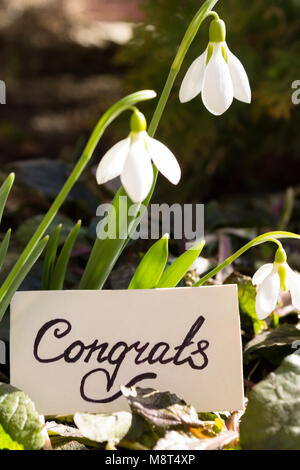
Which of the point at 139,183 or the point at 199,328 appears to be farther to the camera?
the point at 199,328

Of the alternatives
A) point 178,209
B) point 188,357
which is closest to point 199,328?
point 188,357

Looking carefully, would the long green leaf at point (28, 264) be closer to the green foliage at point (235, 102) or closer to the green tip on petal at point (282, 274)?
A: the green tip on petal at point (282, 274)

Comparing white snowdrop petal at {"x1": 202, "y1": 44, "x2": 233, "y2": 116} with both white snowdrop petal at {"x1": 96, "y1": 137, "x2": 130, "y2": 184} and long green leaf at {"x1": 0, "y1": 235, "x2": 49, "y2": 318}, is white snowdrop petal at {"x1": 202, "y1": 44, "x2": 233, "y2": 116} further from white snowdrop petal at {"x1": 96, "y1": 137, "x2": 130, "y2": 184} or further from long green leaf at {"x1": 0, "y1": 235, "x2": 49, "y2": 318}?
long green leaf at {"x1": 0, "y1": 235, "x2": 49, "y2": 318}

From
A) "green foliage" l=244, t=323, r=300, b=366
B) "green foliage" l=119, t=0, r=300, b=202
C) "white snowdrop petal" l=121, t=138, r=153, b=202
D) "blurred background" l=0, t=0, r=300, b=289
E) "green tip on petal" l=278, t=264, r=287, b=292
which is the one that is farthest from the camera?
"green foliage" l=119, t=0, r=300, b=202

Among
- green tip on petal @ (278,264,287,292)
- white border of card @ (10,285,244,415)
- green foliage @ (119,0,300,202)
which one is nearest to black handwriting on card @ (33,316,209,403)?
white border of card @ (10,285,244,415)

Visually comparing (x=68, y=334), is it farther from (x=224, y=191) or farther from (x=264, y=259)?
(x=224, y=191)
